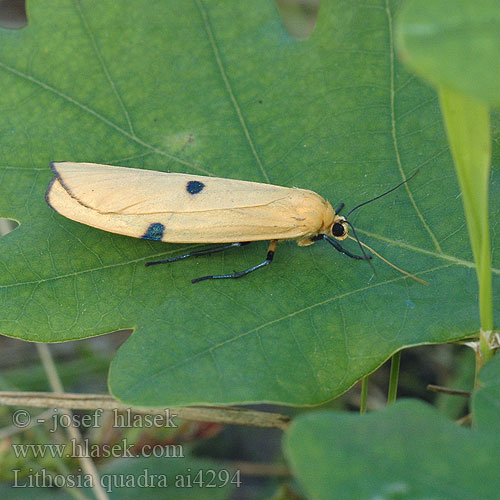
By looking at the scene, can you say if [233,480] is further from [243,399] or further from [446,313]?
[446,313]

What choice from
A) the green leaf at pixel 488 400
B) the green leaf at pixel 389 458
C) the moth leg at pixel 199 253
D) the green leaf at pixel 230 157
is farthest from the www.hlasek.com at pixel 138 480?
the green leaf at pixel 389 458

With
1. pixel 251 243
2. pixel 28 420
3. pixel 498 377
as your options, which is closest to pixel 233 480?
pixel 28 420

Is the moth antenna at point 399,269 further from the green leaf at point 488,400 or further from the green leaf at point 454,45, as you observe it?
the green leaf at point 454,45

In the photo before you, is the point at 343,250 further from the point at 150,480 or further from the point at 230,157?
the point at 150,480

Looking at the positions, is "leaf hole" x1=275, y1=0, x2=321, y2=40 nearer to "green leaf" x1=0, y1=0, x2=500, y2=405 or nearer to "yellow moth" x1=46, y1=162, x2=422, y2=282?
"green leaf" x1=0, y1=0, x2=500, y2=405
